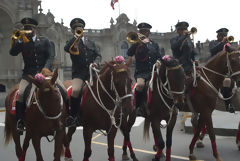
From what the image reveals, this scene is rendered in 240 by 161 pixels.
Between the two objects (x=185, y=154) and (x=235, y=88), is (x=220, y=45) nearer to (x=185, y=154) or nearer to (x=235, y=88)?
(x=235, y=88)

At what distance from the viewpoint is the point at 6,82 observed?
28.5 metres

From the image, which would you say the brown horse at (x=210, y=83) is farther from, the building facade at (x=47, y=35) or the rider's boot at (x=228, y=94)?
the building facade at (x=47, y=35)

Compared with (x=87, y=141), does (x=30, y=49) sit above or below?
above

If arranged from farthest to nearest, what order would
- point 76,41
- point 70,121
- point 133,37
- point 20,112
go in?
point 133,37 → point 76,41 → point 70,121 → point 20,112

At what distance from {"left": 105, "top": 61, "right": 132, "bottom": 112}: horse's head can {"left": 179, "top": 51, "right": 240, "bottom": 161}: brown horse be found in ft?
8.44

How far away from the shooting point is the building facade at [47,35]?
94.1ft

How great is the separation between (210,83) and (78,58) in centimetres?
367

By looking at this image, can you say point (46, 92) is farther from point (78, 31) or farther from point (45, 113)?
point (78, 31)

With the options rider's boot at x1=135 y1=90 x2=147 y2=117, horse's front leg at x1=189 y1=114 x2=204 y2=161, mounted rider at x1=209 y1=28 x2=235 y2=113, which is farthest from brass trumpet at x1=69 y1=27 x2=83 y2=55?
mounted rider at x1=209 y1=28 x2=235 y2=113

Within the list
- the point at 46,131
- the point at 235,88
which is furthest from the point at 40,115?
the point at 235,88

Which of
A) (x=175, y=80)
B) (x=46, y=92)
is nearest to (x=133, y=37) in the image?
(x=175, y=80)

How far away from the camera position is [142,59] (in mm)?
6715

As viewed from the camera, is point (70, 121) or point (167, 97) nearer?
point (70, 121)

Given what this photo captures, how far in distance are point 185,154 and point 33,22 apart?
5.65 meters
